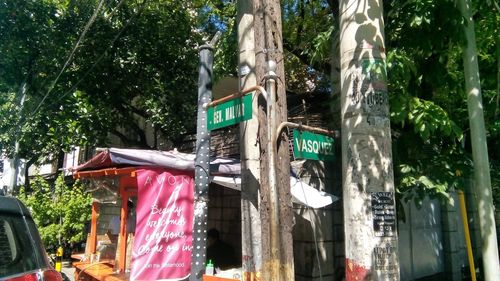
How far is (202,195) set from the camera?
5.50 meters

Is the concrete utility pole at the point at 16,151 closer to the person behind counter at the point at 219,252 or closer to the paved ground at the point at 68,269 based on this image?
the paved ground at the point at 68,269

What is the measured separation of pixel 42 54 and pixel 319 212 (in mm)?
7718

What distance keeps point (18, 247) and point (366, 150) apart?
2896mm

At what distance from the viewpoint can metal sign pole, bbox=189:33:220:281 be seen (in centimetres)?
534

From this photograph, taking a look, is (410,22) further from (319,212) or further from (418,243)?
(418,243)

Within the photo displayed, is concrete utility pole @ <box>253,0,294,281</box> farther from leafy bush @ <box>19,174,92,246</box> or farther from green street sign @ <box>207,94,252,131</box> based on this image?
leafy bush @ <box>19,174,92,246</box>

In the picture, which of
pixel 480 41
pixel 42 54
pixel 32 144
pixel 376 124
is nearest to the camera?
pixel 376 124

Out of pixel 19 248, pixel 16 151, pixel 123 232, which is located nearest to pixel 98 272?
pixel 123 232

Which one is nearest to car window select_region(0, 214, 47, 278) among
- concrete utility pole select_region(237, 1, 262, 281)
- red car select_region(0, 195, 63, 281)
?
red car select_region(0, 195, 63, 281)

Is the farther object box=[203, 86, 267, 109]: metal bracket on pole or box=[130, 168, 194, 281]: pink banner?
box=[130, 168, 194, 281]: pink banner

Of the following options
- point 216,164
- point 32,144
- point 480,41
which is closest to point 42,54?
point 32,144

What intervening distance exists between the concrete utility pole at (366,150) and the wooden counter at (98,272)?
4.76 metres

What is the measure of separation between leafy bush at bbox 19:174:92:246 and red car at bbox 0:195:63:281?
9275 mm

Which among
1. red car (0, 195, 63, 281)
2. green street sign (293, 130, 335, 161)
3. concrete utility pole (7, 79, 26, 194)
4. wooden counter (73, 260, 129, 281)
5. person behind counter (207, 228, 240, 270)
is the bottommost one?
wooden counter (73, 260, 129, 281)
